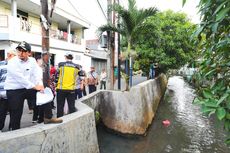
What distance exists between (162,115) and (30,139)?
1038 centimetres

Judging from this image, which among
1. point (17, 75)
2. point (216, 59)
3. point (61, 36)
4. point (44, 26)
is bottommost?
point (17, 75)

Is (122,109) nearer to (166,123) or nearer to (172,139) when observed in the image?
(172,139)

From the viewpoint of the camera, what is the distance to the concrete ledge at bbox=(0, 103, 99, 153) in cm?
353

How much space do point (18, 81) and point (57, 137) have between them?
115 centimetres

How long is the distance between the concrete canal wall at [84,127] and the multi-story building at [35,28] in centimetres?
781

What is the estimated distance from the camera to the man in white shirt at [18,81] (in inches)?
171

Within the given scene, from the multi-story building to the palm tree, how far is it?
6.91 meters

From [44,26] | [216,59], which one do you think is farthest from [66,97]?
[216,59]

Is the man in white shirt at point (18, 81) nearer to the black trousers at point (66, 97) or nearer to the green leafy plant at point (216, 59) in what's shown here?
the black trousers at point (66, 97)

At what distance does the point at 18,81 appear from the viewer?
4379 millimetres

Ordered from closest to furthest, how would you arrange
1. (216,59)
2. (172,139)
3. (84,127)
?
(216,59) < (84,127) < (172,139)

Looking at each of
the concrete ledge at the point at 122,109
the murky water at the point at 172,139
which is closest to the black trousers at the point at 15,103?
the murky water at the point at 172,139

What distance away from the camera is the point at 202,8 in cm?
231

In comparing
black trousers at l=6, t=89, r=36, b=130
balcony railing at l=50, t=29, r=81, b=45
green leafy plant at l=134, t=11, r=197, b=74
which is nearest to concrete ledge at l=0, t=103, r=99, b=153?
black trousers at l=6, t=89, r=36, b=130
